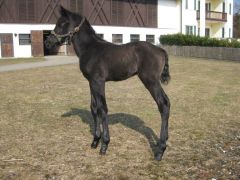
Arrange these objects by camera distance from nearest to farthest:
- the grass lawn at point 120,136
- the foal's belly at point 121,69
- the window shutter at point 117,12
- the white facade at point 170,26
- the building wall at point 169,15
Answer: the grass lawn at point 120,136, the foal's belly at point 121,69, the white facade at point 170,26, the window shutter at point 117,12, the building wall at point 169,15

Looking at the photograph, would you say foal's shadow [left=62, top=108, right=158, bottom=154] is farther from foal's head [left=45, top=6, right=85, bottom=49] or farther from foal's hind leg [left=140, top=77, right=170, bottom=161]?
foal's head [left=45, top=6, right=85, bottom=49]

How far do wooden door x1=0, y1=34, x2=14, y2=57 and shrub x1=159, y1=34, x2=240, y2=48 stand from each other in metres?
17.3

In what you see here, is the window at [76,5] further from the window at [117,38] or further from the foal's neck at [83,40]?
the foal's neck at [83,40]

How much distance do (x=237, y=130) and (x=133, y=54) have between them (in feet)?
11.6

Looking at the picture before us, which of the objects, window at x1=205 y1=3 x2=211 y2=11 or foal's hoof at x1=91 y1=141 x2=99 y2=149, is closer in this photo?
foal's hoof at x1=91 y1=141 x2=99 y2=149

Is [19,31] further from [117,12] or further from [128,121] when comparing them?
[128,121]

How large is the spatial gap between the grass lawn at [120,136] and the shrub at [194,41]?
21.3m

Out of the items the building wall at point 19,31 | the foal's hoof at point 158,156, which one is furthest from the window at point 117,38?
the foal's hoof at point 158,156

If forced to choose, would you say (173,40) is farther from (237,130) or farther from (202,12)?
(237,130)

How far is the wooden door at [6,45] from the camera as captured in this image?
34.2 metres

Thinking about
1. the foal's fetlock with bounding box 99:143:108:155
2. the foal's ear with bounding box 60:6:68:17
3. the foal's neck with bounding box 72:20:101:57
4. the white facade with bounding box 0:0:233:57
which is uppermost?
the white facade with bounding box 0:0:233:57

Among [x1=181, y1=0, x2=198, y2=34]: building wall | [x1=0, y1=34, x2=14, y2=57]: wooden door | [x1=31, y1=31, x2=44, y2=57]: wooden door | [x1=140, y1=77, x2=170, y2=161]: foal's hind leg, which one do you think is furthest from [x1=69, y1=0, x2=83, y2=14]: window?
[x1=140, y1=77, x2=170, y2=161]: foal's hind leg

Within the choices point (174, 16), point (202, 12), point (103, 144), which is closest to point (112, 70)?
point (103, 144)

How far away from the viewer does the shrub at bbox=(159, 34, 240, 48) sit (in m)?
34.4
